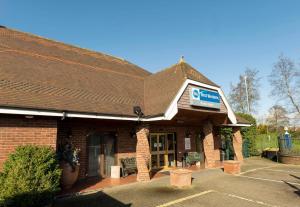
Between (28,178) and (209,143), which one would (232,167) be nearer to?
(209,143)

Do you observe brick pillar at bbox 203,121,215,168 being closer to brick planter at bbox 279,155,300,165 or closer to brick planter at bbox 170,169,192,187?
brick planter at bbox 170,169,192,187

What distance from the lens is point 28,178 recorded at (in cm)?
714

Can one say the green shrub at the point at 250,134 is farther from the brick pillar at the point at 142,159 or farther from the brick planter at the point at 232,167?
the brick pillar at the point at 142,159

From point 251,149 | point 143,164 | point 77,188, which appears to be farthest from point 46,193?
point 251,149

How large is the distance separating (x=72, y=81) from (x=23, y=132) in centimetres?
434

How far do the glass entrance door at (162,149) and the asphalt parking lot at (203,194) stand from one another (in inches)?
150

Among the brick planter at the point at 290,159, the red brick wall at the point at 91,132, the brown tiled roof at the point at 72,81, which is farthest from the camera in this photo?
the brick planter at the point at 290,159

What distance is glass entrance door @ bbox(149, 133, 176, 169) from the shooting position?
15.2 meters

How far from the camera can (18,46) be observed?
1282 cm

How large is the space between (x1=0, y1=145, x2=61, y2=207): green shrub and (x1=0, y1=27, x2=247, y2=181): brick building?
661mm

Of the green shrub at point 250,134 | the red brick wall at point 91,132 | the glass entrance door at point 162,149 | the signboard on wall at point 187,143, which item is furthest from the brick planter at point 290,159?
the red brick wall at point 91,132

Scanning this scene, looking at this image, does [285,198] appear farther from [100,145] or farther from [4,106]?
[4,106]

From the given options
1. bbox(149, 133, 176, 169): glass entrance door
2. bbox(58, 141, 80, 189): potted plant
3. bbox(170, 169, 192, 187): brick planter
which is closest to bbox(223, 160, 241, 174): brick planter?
bbox(149, 133, 176, 169): glass entrance door

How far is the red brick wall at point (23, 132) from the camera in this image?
307 inches
